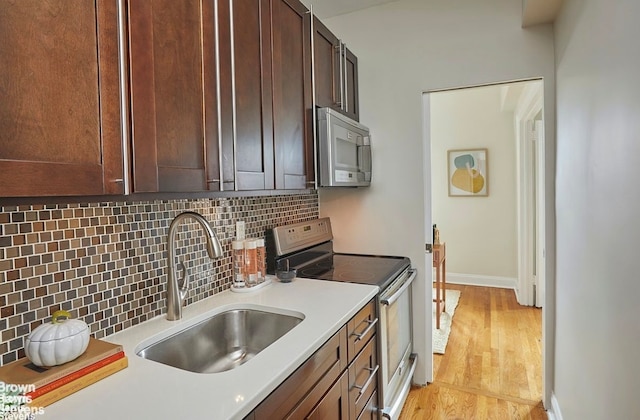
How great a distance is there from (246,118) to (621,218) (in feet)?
4.21

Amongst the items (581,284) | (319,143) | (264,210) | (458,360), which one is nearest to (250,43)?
(319,143)

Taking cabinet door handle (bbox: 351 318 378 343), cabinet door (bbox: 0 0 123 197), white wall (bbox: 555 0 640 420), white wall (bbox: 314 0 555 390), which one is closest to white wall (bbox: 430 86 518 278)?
white wall (bbox: 314 0 555 390)

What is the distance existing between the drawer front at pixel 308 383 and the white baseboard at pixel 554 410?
4.56 ft

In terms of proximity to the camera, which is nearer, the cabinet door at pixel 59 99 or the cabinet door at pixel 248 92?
the cabinet door at pixel 59 99

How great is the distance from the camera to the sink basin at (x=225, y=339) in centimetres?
128

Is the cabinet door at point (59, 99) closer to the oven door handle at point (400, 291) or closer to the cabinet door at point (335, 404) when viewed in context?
the cabinet door at point (335, 404)

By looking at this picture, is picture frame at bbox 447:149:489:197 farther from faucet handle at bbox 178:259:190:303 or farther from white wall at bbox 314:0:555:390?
faucet handle at bbox 178:259:190:303

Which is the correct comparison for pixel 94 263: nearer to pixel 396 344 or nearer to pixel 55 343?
pixel 55 343

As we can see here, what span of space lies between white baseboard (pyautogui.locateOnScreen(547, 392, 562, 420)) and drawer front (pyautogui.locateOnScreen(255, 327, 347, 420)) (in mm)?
1390

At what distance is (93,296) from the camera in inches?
44.9

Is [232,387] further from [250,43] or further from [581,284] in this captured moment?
[581,284]

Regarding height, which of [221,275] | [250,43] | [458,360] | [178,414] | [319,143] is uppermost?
[250,43]

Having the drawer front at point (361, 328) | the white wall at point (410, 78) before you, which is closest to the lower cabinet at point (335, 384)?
the drawer front at point (361, 328)

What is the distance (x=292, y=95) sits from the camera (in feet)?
5.58
